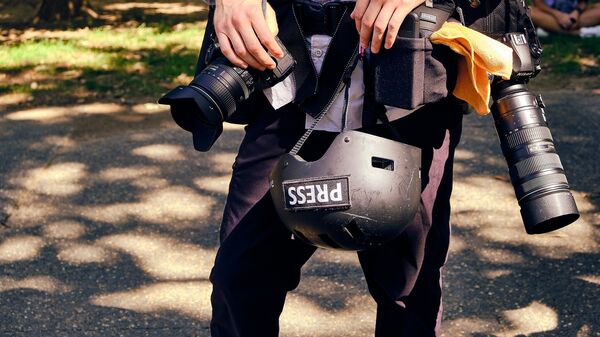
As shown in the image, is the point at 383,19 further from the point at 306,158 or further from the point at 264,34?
the point at 306,158

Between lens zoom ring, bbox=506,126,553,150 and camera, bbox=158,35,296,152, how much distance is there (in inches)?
21.3

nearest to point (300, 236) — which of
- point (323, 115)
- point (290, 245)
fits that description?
point (290, 245)

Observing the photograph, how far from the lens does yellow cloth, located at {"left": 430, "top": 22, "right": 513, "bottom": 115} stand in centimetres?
207

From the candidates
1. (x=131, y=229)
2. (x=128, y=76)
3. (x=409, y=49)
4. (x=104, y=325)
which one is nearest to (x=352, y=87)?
(x=409, y=49)

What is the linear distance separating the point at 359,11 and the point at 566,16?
20.2 feet

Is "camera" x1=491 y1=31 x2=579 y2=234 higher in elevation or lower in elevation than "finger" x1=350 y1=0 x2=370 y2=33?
lower

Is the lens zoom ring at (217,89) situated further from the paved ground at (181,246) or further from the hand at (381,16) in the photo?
the paved ground at (181,246)

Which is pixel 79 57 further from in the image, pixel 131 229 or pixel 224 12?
pixel 224 12

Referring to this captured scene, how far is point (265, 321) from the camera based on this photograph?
247cm

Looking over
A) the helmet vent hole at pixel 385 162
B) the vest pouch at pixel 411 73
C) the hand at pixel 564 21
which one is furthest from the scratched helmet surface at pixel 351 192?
the hand at pixel 564 21

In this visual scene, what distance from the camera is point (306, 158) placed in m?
2.40

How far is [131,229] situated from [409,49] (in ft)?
8.84

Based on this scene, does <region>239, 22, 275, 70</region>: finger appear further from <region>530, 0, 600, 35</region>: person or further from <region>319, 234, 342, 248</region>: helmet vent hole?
<region>530, 0, 600, 35</region>: person

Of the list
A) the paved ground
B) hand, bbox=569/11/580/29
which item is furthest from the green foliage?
the paved ground
